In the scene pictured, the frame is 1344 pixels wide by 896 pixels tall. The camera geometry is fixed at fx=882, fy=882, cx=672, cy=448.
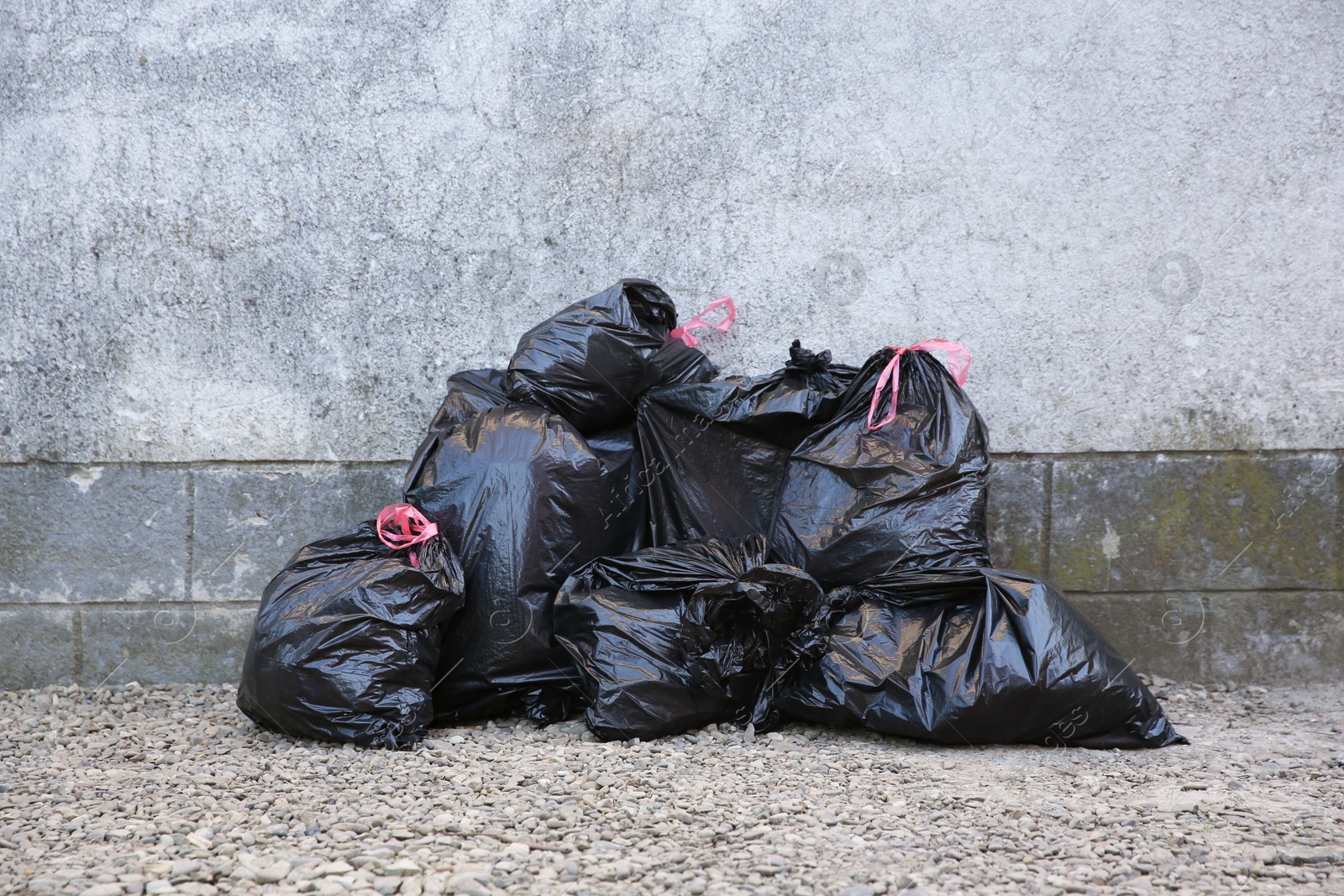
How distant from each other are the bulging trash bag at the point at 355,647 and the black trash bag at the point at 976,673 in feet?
2.93

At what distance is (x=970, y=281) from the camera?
2662mm

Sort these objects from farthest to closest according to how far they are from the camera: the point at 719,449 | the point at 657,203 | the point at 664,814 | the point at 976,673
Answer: the point at 657,203
the point at 719,449
the point at 976,673
the point at 664,814

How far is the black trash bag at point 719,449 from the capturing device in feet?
8.06

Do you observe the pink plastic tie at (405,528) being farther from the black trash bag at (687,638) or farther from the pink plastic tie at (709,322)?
the pink plastic tie at (709,322)

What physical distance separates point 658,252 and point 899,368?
0.83m

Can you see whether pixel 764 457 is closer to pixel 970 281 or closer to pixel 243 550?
pixel 970 281

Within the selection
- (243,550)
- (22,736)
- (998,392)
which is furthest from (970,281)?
(22,736)

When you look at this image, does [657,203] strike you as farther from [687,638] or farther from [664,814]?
[664,814]

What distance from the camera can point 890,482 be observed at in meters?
2.26

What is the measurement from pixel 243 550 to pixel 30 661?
763 millimetres

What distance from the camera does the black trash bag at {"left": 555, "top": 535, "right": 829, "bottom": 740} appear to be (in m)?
2.10

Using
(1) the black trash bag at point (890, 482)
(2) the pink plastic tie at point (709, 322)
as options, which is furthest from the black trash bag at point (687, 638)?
(2) the pink plastic tie at point (709, 322)

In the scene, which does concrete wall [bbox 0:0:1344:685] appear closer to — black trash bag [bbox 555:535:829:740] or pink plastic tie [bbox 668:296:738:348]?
pink plastic tie [bbox 668:296:738:348]

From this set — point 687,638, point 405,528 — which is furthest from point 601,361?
point 687,638
